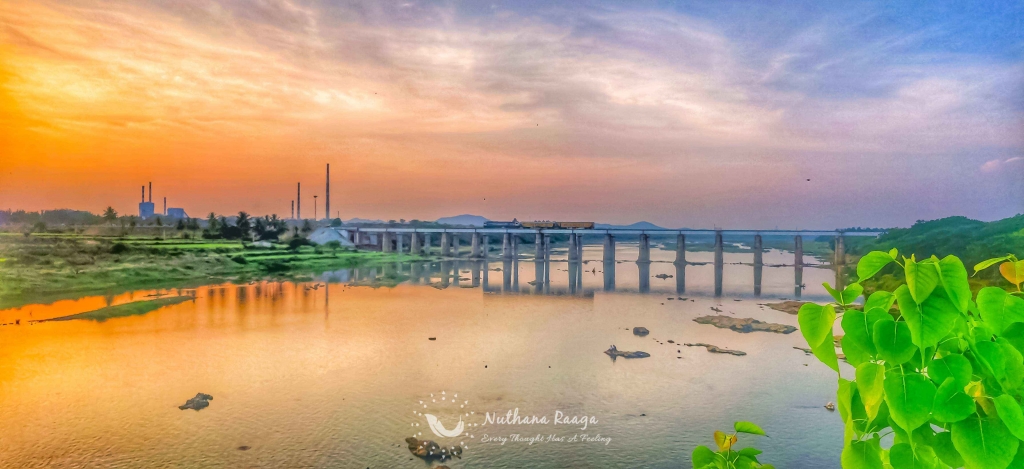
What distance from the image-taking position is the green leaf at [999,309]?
108cm

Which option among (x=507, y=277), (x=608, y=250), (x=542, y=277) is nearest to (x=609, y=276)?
(x=542, y=277)

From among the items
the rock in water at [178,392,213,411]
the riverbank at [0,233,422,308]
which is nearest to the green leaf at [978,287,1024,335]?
the rock in water at [178,392,213,411]

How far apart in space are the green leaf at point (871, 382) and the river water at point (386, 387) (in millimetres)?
9391

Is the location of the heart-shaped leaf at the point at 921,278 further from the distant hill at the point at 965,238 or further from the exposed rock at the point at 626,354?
the distant hill at the point at 965,238

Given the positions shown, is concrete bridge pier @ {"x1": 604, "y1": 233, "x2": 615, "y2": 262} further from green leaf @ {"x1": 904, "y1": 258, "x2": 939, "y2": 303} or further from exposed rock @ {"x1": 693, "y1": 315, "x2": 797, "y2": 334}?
green leaf @ {"x1": 904, "y1": 258, "x2": 939, "y2": 303}

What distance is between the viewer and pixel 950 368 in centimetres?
102

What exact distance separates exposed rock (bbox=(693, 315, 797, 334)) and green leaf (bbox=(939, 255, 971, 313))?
21.5 meters

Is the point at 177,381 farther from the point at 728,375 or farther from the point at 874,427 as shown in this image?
the point at 874,427

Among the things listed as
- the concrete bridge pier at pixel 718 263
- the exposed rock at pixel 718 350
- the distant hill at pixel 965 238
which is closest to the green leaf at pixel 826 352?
the exposed rock at pixel 718 350

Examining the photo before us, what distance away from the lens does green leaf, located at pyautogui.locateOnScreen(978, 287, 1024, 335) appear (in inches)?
42.5

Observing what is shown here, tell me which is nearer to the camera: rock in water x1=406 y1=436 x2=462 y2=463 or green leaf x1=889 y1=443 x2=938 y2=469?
green leaf x1=889 y1=443 x2=938 y2=469

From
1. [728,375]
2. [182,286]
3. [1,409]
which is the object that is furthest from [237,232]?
[728,375]

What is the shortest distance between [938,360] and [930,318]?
13cm

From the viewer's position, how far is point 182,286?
30281mm
